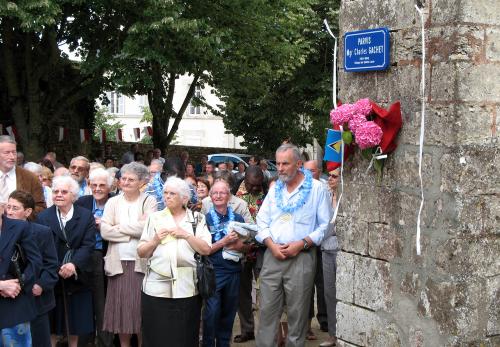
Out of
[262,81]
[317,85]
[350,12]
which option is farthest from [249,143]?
[350,12]

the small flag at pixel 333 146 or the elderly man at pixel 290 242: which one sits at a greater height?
the small flag at pixel 333 146

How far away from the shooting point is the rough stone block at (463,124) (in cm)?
487

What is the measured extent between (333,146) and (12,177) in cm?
380

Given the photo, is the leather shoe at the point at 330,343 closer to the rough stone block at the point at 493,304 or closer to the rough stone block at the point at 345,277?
the rough stone block at the point at 345,277

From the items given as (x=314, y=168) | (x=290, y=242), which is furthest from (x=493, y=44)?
(x=314, y=168)

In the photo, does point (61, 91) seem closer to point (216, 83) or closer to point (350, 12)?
point (216, 83)

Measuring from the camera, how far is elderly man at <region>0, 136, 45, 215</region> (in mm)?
7805

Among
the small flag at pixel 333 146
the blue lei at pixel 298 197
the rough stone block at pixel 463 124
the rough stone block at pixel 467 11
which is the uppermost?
the rough stone block at pixel 467 11

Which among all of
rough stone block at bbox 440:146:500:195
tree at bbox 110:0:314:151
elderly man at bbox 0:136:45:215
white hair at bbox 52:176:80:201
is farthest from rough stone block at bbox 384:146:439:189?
tree at bbox 110:0:314:151

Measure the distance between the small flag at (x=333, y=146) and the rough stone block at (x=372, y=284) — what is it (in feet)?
2.50

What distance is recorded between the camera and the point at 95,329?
25.1 ft

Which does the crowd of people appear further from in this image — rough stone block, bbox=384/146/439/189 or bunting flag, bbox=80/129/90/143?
bunting flag, bbox=80/129/90/143

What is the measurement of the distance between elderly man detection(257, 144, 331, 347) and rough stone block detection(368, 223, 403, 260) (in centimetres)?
116

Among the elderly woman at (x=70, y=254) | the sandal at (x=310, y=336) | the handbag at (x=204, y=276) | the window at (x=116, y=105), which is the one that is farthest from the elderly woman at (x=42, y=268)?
the window at (x=116, y=105)
